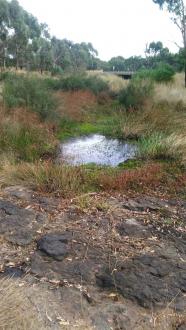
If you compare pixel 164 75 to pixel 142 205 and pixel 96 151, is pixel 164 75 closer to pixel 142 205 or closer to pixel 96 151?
pixel 96 151

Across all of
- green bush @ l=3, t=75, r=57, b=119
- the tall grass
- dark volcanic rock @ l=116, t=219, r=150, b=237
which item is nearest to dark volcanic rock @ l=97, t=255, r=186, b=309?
dark volcanic rock @ l=116, t=219, r=150, b=237

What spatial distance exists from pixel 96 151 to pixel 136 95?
589cm

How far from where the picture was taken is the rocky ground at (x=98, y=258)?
11.9 ft

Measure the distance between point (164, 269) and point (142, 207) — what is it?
176cm

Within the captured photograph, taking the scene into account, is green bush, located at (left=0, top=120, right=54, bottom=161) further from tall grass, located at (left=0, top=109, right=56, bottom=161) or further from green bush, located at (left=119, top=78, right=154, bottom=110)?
green bush, located at (left=119, top=78, right=154, bottom=110)

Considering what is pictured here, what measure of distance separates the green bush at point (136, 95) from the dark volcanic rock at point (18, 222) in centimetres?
911

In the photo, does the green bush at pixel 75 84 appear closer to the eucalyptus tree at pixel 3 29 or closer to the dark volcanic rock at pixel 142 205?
the dark volcanic rock at pixel 142 205

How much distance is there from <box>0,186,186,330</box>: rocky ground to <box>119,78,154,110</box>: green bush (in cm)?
881

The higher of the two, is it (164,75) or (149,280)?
(164,75)

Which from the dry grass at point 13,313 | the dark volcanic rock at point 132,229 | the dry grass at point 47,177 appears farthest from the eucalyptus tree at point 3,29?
the dry grass at point 13,313

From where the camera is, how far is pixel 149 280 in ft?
13.6

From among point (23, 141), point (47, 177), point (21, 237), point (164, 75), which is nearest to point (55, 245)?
point (21, 237)

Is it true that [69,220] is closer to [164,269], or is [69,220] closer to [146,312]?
[164,269]

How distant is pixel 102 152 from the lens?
986 centimetres
